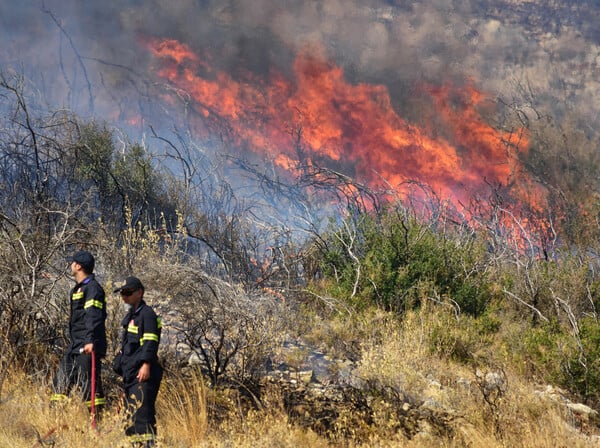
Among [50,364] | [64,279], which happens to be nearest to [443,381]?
[50,364]

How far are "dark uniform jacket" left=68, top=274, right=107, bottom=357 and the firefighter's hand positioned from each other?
0.83m

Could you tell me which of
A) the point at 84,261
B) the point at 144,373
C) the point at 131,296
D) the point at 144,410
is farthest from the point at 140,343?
the point at 84,261

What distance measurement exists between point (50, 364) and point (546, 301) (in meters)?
9.37

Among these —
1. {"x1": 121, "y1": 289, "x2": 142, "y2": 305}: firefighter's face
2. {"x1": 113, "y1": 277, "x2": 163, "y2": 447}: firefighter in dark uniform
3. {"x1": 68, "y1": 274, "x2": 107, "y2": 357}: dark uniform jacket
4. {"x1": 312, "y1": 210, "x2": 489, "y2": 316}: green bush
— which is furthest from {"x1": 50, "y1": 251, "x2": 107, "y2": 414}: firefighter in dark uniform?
{"x1": 312, "y1": 210, "x2": 489, "y2": 316}: green bush

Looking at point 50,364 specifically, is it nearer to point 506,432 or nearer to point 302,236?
point 506,432

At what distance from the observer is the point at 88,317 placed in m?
4.61

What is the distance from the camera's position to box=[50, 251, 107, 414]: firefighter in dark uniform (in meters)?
4.57

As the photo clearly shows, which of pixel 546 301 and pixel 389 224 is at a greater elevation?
pixel 389 224

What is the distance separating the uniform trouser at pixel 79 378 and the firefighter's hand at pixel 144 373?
2.79ft

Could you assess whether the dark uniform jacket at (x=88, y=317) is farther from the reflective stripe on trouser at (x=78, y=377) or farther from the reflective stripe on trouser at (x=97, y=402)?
the reflective stripe on trouser at (x=97, y=402)

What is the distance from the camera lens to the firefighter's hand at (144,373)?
4.02 meters

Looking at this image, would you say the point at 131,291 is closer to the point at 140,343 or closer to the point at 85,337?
the point at 140,343

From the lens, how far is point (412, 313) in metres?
8.48

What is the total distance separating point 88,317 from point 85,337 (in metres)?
0.21
